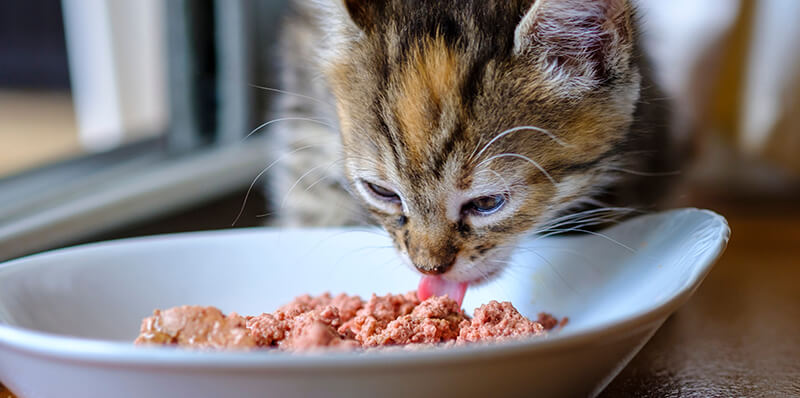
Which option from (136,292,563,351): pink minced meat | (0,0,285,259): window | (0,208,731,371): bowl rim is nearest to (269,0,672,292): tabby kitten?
(136,292,563,351): pink minced meat

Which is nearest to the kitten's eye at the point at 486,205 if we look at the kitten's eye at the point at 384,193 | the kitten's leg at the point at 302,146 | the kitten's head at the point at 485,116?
the kitten's head at the point at 485,116

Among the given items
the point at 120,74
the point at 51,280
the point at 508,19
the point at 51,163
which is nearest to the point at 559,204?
the point at 508,19

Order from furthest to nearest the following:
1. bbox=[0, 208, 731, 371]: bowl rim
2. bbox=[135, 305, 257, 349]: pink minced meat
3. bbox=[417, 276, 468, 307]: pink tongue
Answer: bbox=[417, 276, 468, 307]: pink tongue, bbox=[135, 305, 257, 349]: pink minced meat, bbox=[0, 208, 731, 371]: bowl rim

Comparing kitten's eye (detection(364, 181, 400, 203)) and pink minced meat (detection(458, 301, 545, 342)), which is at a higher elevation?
kitten's eye (detection(364, 181, 400, 203))

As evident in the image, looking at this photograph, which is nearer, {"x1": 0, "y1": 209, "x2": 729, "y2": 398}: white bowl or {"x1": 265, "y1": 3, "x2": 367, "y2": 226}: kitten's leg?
{"x1": 0, "y1": 209, "x2": 729, "y2": 398}: white bowl

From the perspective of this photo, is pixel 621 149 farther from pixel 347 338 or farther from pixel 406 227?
pixel 347 338

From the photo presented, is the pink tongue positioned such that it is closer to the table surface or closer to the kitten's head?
the kitten's head

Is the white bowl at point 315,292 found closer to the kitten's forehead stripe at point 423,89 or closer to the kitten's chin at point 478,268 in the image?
the kitten's chin at point 478,268
